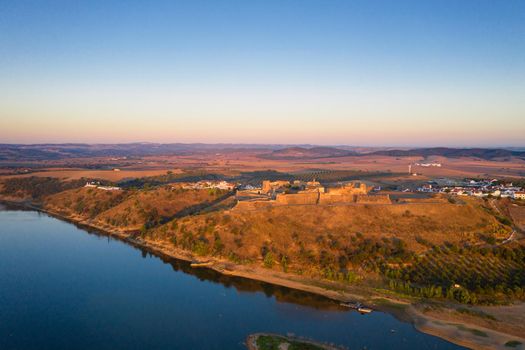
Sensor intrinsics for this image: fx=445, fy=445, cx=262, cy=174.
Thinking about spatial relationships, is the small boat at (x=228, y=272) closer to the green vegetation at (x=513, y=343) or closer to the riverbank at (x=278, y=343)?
the riverbank at (x=278, y=343)

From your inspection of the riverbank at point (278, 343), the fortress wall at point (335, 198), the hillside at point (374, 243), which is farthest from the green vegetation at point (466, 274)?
the fortress wall at point (335, 198)

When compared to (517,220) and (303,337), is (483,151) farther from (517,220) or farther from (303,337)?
(303,337)

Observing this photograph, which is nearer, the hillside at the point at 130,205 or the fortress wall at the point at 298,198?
the fortress wall at the point at 298,198

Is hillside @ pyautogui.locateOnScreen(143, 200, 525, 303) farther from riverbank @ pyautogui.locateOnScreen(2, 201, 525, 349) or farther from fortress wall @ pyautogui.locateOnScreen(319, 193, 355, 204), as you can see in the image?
fortress wall @ pyautogui.locateOnScreen(319, 193, 355, 204)

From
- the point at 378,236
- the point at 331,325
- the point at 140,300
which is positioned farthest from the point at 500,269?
the point at 140,300

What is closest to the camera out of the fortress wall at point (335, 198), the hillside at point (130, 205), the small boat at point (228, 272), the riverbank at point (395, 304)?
the riverbank at point (395, 304)

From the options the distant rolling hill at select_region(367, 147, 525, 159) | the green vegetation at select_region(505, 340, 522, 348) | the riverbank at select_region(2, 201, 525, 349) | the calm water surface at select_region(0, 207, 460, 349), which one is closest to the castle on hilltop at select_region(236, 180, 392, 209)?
the riverbank at select_region(2, 201, 525, 349)
